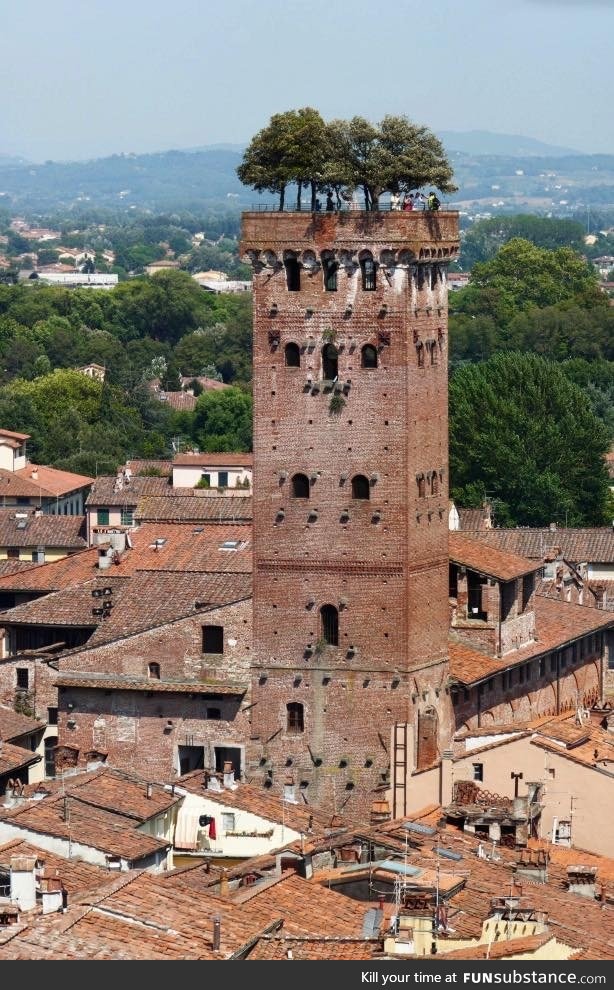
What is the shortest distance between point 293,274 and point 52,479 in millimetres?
48276

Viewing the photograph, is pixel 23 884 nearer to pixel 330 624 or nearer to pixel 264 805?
pixel 264 805

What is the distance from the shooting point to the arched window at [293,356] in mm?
54844

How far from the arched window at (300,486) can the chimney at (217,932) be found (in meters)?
18.4

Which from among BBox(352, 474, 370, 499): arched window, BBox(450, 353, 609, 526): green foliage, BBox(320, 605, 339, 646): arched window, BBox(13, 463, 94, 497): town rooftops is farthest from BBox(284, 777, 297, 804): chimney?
BBox(13, 463, 94, 497): town rooftops

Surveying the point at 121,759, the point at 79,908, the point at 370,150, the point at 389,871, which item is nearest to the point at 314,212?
the point at 370,150

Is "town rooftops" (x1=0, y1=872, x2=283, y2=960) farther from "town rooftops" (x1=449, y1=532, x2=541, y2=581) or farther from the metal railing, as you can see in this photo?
"town rooftops" (x1=449, y1=532, x2=541, y2=581)

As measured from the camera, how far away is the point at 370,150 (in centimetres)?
5547

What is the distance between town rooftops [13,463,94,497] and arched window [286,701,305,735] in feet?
147

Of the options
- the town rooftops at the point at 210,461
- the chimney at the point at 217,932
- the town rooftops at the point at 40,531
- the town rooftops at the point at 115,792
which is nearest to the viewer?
the chimney at the point at 217,932

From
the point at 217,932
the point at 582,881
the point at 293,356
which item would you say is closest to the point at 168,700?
the point at 293,356

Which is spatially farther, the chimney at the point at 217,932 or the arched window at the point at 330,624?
the arched window at the point at 330,624

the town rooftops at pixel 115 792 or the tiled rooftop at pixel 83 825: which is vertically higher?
the tiled rooftop at pixel 83 825

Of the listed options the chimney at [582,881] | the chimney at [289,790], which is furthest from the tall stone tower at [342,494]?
the chimney at [582,881]

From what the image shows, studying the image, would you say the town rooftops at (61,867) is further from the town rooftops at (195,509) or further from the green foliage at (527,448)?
the green foliage at (527,448)
